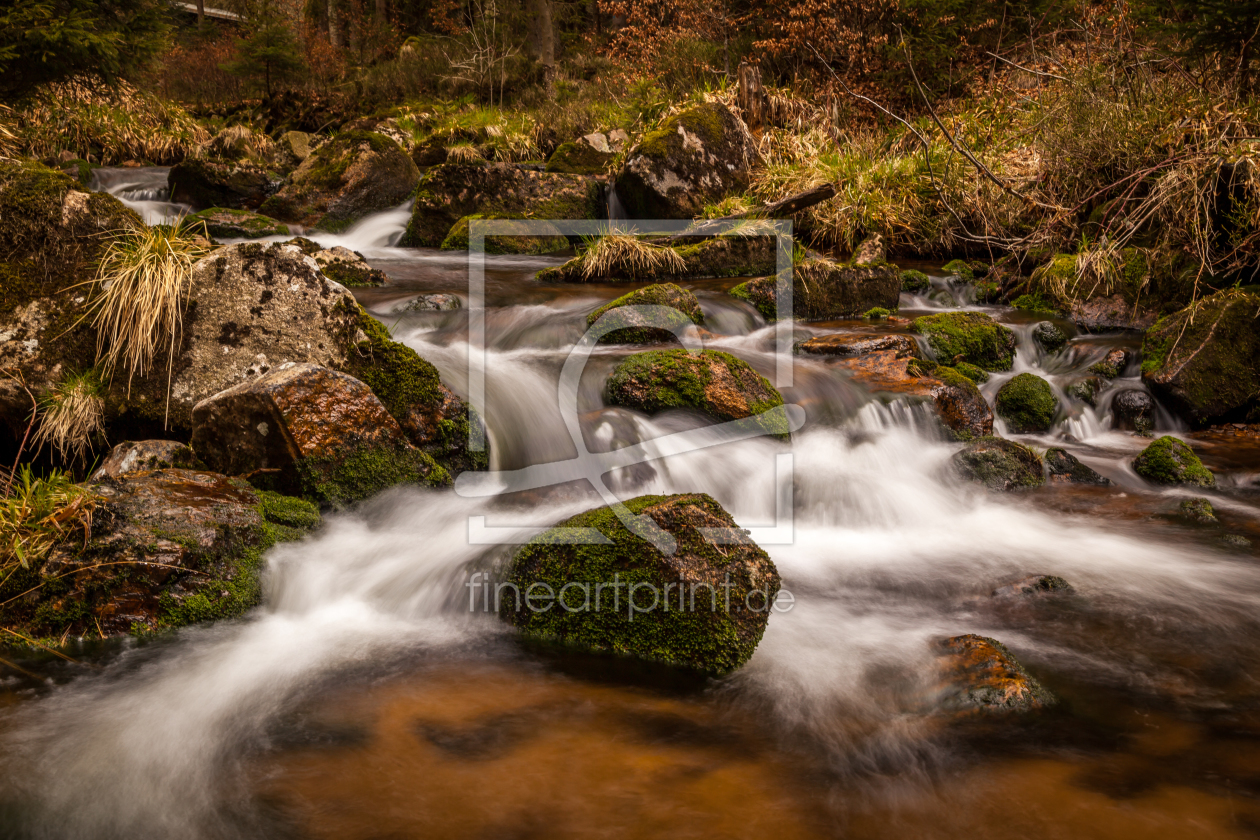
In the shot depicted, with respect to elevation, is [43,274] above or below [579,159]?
below

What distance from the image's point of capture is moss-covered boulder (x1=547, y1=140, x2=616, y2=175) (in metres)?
13.5

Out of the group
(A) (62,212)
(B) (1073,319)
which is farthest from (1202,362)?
(A) (62,212)

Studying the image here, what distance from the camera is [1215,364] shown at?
6.25 meters

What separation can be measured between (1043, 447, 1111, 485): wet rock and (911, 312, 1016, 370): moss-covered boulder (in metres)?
1.88

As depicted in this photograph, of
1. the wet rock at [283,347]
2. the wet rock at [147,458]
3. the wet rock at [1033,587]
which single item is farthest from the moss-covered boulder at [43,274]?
the wet rock at [1033,587]

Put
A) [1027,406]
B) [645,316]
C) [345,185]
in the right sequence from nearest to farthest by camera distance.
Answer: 1. [1027,406]
2. [645,316]
3. [345,185]

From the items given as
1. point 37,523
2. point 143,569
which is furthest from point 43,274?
point 143,569

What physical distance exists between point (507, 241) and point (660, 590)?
29.6ft

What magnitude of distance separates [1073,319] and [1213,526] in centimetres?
432

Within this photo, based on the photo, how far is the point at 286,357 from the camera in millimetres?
4723

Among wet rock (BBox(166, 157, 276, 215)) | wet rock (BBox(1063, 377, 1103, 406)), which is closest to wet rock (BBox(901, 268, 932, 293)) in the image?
wet rock (BBox(1063, 377, 1103, 406))

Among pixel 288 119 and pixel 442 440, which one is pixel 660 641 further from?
pixel 288 119

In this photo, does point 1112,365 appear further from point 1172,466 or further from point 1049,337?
point 1172,466

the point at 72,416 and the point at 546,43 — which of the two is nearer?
the point at 72,416
